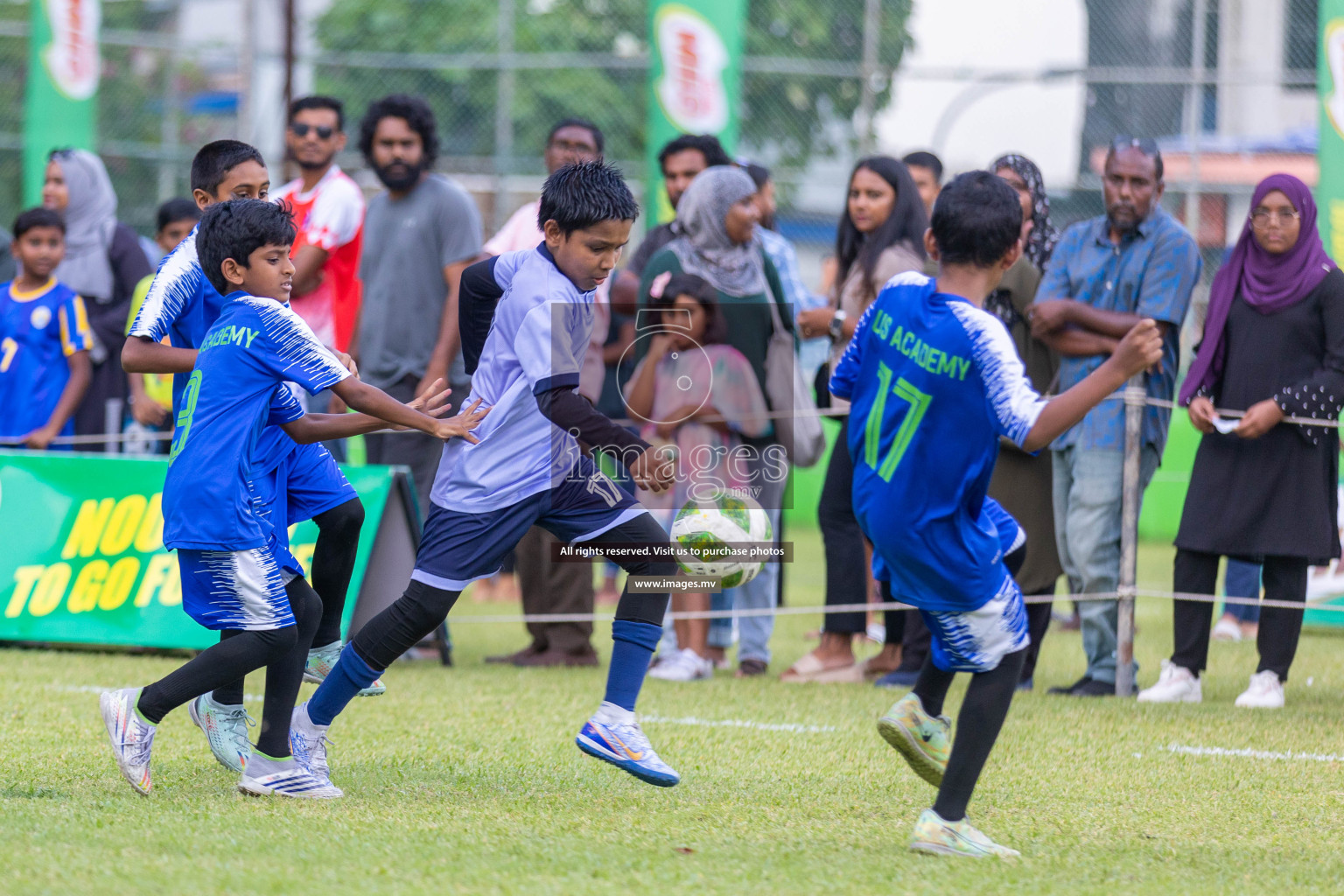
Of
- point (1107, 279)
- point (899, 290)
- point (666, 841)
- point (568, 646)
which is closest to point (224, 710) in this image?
point (666, 841)

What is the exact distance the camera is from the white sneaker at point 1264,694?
6.56m

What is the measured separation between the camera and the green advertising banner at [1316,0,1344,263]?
10359 mm

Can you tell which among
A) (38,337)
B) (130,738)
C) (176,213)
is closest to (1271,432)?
(130,738)

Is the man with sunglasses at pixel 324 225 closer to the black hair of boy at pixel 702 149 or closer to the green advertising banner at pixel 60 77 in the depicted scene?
the black hair of boy at pixel 702 149

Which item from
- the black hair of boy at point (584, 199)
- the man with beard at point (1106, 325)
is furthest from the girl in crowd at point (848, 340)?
the black hair of boy at point (584, 199)

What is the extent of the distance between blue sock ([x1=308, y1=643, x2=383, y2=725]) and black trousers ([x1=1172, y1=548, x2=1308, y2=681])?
365cm

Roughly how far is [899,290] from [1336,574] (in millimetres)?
6439

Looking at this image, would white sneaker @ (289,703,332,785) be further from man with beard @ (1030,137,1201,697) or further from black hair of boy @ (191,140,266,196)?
man with beard @ (1030,137,1201,697)

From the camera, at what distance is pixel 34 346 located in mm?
8734

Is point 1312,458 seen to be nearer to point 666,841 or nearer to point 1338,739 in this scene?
point 1338,739

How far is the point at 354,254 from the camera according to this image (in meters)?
7.30

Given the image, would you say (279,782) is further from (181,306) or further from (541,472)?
(181,306)

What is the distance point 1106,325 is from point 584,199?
9.97 feet

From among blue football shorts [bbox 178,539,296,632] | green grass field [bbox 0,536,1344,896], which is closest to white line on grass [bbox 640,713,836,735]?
green grass field [bbox 0,536,1344,896]
